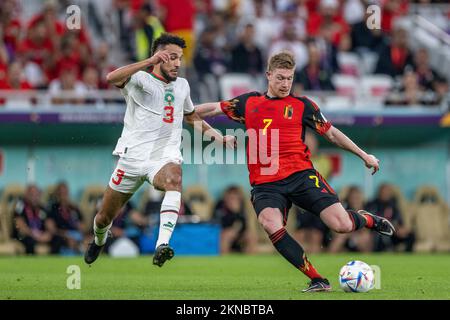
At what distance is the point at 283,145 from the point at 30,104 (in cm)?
1098

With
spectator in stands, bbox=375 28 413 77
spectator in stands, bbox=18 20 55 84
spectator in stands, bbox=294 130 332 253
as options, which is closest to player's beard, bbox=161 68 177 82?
spectator in stands, bbox=294 130 332 253

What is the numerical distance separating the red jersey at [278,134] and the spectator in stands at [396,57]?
11907mm

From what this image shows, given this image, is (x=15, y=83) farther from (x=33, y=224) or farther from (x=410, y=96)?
(x=410, y=96)

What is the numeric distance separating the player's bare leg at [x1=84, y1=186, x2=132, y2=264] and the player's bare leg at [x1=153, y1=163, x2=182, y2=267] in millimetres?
664

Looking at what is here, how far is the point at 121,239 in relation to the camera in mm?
21359

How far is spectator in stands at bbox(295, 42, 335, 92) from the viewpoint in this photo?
73.8ft

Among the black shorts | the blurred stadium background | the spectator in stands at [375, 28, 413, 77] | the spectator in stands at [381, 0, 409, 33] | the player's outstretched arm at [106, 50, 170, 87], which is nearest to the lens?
the black shorts

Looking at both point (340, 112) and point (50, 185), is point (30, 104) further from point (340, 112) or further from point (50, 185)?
point (340, 112)

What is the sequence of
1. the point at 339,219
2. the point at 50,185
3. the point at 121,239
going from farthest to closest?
1. the point at 50,185
2. the point at 121,239
3. the point at 339,219

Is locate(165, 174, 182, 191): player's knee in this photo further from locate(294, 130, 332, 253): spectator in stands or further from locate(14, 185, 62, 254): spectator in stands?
locate(294, 130, 332, 253): spectator in stands

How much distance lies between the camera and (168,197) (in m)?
12.2

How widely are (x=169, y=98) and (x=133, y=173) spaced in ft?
3.20

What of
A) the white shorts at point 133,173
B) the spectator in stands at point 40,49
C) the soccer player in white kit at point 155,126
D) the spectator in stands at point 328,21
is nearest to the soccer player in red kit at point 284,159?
the soccer player in white kit at point 155,126
